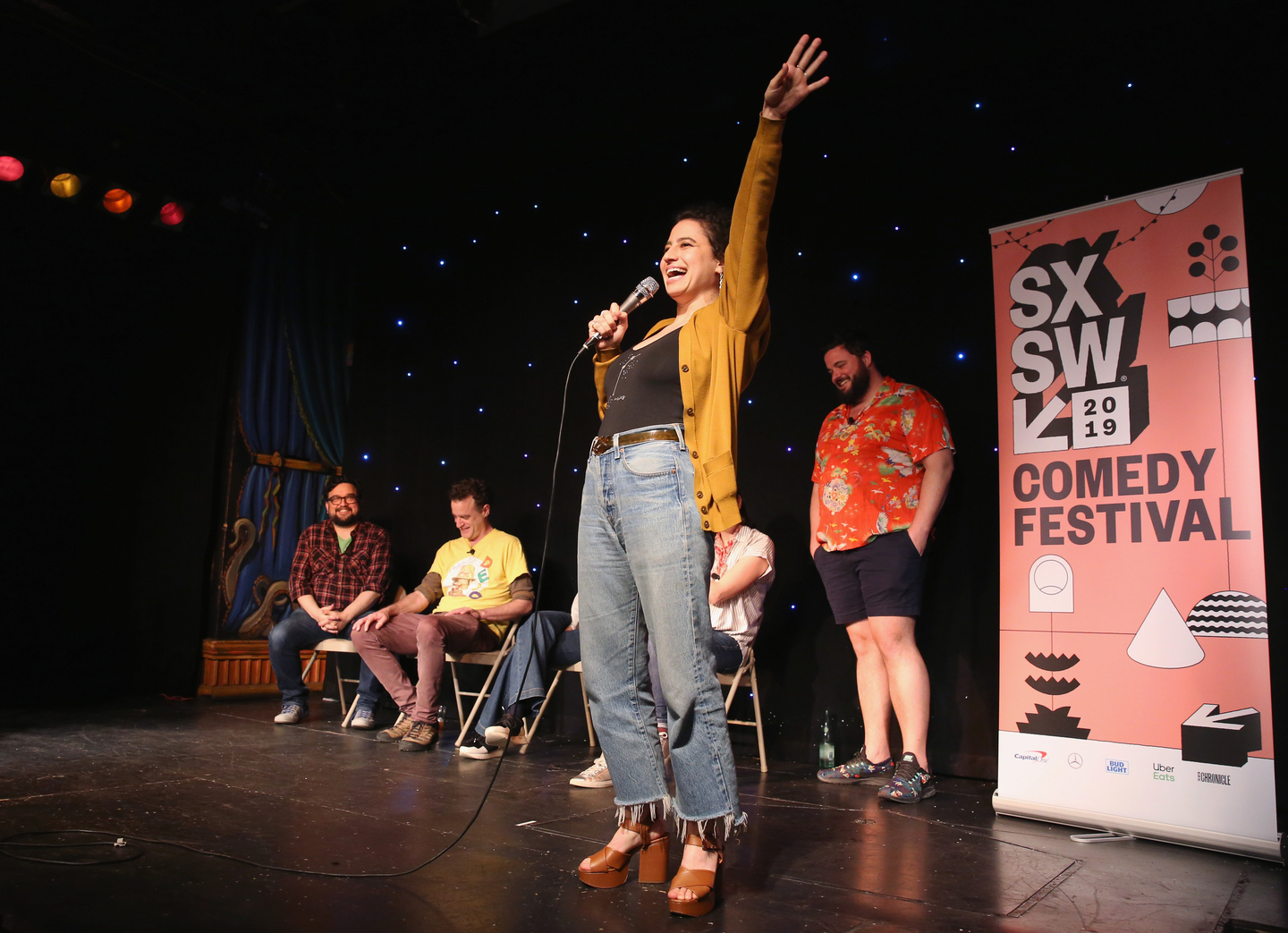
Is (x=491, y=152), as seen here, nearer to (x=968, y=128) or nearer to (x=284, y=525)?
(x=968, y=128)

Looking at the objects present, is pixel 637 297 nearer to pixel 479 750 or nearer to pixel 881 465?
pixel 881 465

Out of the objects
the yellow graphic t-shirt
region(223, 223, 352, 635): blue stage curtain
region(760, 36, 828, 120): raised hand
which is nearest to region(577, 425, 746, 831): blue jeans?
region(760, 36, 828, 120): raised hand

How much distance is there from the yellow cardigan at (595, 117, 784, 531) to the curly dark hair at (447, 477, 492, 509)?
272 centimetres

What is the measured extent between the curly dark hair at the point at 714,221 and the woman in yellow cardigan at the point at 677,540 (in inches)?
2.0

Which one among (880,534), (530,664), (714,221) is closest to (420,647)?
(530,664)

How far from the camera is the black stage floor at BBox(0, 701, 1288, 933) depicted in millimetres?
1578

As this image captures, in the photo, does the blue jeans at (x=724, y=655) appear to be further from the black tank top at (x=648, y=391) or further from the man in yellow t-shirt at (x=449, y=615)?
the black tank top at (x=648, y=391)

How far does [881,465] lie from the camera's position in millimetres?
3219

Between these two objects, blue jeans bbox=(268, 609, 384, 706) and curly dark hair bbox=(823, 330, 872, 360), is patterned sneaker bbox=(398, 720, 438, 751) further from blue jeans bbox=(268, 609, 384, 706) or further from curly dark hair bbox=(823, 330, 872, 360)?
curly dark hair bbox=(823, 330, 872, 360)

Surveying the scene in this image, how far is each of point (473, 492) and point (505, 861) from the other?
2.52 m

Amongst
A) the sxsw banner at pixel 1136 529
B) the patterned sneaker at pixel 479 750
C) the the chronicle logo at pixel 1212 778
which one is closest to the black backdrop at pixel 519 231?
the sxsw banner at pixel 1136 529

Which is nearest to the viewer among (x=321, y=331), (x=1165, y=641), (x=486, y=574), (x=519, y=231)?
(x=1165, y=641)

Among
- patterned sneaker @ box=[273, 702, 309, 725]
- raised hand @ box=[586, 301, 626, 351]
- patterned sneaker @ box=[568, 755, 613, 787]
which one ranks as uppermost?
raised hand @ box=[586, 301, 626, 351]

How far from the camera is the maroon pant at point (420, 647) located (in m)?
3.79
